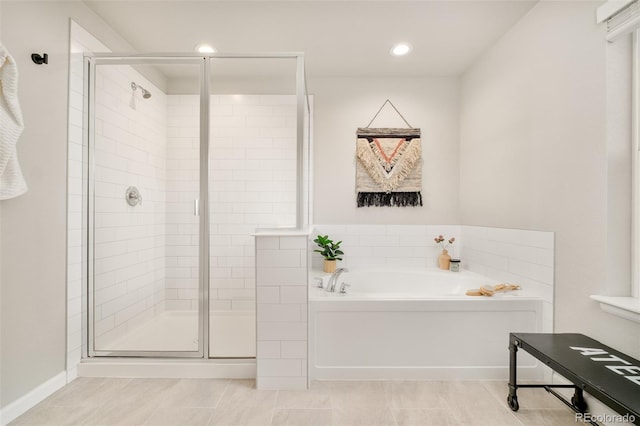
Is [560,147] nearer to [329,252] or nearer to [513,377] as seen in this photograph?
[513,377]

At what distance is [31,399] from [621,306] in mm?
3065

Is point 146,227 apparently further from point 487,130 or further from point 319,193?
point 487,130

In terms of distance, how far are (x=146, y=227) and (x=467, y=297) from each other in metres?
2.18

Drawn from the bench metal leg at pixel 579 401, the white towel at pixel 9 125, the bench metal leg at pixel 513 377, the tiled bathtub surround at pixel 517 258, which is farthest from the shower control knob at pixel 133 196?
the bench metal leg at pixel 579 401

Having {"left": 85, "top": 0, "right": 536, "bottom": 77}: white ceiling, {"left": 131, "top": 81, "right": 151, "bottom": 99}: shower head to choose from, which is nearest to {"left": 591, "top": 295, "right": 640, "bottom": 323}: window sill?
{"left": 85, "top": 0, "right": 536, "bottom": 77}: white ceiling

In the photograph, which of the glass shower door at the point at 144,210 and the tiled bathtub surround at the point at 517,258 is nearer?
the tiled bathtub surround at the point at 517,258

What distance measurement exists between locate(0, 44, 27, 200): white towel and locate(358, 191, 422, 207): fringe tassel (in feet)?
8.41

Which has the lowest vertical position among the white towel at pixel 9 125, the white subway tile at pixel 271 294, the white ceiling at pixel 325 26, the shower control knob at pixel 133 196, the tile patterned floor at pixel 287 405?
the tile patterned floor at pixel 287 405

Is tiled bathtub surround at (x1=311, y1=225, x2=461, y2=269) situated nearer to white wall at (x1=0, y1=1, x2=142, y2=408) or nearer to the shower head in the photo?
the shower head

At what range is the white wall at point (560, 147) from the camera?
1701 mm

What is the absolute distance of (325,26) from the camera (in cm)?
238

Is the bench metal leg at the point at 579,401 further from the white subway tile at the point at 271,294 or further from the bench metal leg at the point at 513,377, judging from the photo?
the white subway tile at the point at 271,294

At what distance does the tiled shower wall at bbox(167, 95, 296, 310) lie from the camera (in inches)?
84.6

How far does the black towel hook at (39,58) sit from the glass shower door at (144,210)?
343mm
